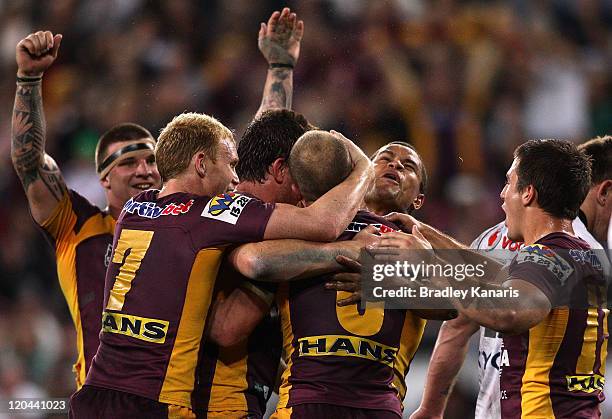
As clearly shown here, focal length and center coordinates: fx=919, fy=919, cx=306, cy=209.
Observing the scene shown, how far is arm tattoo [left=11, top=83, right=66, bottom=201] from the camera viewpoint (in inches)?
198

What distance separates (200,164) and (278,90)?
167 cm

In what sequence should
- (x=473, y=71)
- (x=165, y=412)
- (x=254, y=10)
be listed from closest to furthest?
(x=165, y=412), (x=473, y=71), (x=254, y=10)

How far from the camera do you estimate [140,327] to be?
12.4 feet

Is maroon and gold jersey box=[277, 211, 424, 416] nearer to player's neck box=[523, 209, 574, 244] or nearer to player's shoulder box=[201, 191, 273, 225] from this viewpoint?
player's shoulder box=[201, 191, 273, 225]

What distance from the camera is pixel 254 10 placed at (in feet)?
34.1

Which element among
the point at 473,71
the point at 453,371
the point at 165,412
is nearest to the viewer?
the point at 165,412

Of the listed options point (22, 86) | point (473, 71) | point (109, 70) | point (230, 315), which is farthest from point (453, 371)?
point (109, 70)

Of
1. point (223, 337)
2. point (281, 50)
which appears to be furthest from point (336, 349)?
point (281, 50)

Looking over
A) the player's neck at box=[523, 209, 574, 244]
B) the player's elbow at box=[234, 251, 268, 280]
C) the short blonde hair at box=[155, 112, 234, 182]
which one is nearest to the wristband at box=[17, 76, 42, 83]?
the short blonde hair at box=[155, 112, 234, 182]

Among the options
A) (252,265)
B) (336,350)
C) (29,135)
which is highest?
(29,135)

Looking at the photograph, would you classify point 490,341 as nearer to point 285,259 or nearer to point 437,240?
point 437,240

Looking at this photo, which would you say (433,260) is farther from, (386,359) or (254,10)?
(254,10)

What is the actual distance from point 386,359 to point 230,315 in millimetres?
686

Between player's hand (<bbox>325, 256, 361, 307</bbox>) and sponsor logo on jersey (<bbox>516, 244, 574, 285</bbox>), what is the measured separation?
2.16 ft
